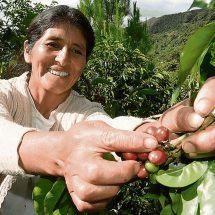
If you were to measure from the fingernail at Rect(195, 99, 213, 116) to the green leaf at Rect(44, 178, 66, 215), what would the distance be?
0.36m

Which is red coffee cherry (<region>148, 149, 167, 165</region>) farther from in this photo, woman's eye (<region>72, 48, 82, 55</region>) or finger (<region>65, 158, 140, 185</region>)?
woman's eye (<region>72, 48, 82, 55</region>)

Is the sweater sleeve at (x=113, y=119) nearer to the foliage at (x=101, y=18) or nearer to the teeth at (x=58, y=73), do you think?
the teeth at (x=58, y=73)

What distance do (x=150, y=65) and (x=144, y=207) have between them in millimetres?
1715

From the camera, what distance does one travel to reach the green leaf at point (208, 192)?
0.69 metres

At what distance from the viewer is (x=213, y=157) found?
0.75m

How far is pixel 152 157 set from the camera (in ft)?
2.34

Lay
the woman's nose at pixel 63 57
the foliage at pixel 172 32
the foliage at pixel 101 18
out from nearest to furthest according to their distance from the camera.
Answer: the woman's nose at pixel 63 57
the foliage at pixel 101 18
the foliage at pixel 172 32

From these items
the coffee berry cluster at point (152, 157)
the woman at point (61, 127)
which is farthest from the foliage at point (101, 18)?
the coffee berry cluster at point (152, 157)

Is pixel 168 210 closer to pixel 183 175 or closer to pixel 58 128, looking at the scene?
pixel 183 175

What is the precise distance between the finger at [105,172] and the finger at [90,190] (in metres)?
0.01

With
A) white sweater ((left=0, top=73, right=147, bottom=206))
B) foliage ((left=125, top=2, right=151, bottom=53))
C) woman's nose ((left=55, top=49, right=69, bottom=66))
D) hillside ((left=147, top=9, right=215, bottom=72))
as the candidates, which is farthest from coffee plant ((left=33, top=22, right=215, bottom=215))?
hillside ((left=147, top=9, right=215, bottom=72))

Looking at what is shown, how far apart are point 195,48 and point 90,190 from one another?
351 millimetres

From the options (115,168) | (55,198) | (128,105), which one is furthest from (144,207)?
(115,168)

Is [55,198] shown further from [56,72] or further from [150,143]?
[56,72]
